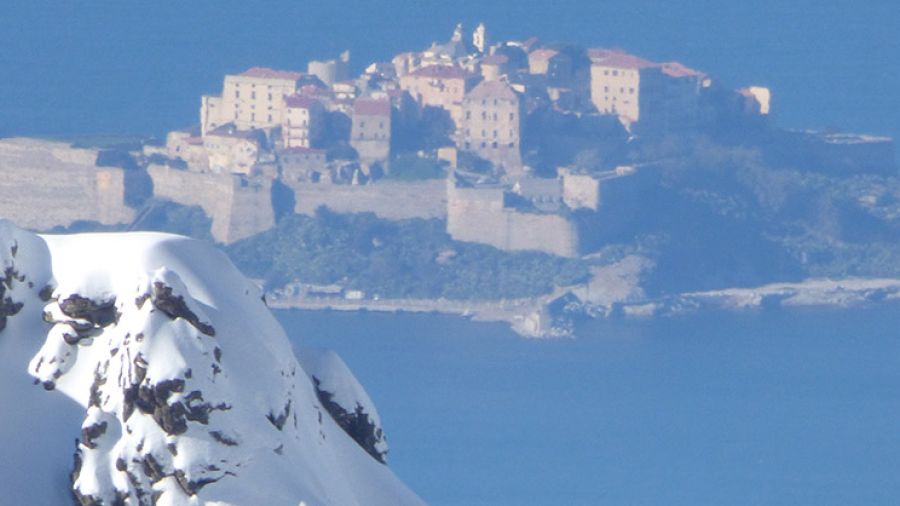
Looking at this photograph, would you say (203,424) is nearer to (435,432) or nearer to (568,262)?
(435,432)

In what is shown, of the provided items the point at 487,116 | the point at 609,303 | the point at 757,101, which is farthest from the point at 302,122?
the point at 757,101

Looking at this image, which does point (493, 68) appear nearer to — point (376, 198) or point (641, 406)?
point (376, 198)

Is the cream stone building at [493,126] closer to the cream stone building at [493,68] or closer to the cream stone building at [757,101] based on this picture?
the cream stone building at [493,68]

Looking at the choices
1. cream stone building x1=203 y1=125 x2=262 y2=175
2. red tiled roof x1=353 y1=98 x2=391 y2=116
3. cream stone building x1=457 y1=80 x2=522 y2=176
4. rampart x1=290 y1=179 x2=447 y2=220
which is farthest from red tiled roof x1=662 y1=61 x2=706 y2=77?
cream stone building x1=203 y1=125 x2=262 y2=175

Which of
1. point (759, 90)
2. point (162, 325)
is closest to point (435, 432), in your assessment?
point (759, 90)

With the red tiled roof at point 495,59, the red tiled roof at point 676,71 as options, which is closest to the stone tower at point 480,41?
the red tiled roof at point 495,59

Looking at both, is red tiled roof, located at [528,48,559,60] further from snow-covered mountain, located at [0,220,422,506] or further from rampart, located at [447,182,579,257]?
snow-covered mountain, located at [0,220,422,506]
